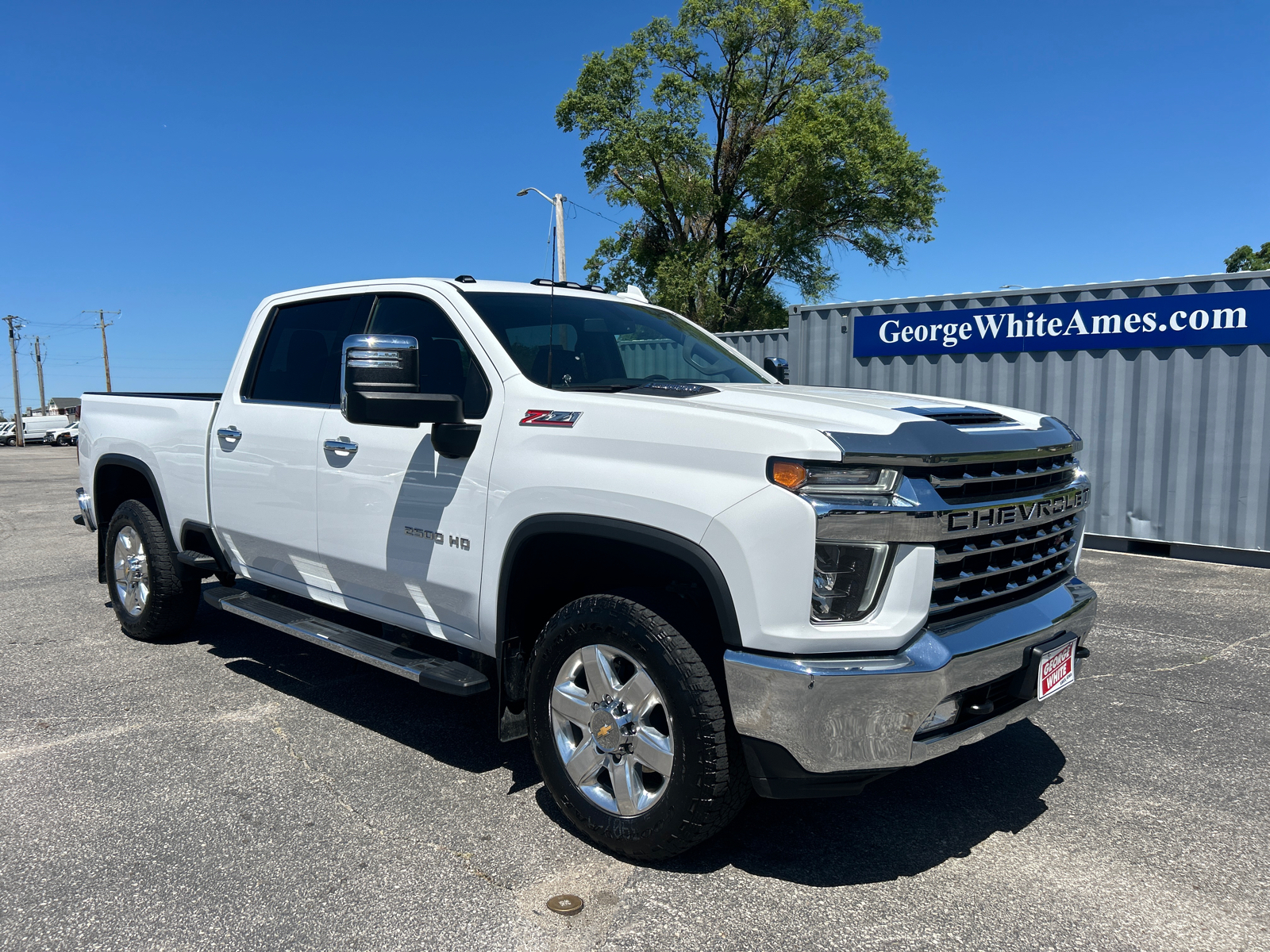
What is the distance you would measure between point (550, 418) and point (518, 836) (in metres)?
1.44

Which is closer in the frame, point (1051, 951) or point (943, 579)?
point (1051, 951)

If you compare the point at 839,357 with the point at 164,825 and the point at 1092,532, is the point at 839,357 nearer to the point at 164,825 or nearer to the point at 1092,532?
the point at 1092,532

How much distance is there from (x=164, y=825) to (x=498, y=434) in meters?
1.80

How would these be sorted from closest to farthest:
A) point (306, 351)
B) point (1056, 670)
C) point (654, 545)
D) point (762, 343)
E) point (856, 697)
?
1. point (856, 697)
2. point (654, 545)
3. point (1056, 670)
4. point (306, 351)
5. point (762, 343)

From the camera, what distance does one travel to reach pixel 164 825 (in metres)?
3.19

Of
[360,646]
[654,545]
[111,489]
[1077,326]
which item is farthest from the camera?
[1077,326]

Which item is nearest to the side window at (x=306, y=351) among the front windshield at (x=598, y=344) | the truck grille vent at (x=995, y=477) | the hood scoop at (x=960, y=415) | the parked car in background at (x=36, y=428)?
the front windshield at (x=598, y=344)

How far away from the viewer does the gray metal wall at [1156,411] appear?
8.52m

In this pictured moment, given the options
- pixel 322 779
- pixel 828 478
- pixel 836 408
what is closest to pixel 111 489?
pixel 322 779

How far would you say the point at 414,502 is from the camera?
3.55 metres

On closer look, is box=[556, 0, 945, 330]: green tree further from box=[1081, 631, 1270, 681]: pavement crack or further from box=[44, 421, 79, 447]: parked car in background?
box=[44, 421, 79, 447]: parked car in background

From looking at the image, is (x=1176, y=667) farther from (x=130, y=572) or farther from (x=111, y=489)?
(x=111, y=489)

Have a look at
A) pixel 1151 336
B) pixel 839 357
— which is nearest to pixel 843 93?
pixel 839 357

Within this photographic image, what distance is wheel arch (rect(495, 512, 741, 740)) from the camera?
104 inches
